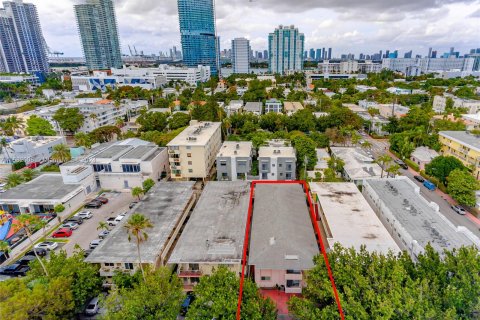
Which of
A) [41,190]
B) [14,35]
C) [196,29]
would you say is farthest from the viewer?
[14,35]

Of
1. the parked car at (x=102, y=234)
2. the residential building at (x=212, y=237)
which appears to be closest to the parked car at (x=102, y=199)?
the parked car at (x=102, y=234)

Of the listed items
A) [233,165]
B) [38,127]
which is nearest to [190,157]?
[233,165]

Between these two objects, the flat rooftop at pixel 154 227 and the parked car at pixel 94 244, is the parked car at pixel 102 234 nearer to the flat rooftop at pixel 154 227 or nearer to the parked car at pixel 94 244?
the parked car at pixel 94 244

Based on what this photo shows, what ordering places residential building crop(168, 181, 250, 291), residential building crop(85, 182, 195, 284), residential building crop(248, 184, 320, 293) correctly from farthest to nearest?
residential building crop(85, 182, 195, 284)
residential building crop(168, 181, 250, 291)
residential building crop(248, 184, 320, 293)

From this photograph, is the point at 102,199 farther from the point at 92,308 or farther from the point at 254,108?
the point at 254,108

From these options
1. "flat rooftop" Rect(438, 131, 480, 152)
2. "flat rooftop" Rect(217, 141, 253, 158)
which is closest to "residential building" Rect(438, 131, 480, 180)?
"flat rooftop" Rect(438, 131, 480, 152)

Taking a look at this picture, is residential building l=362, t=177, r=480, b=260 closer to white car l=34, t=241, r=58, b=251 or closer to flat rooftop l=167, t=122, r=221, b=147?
flat rooftop l=167, t=122, r=221, b=147

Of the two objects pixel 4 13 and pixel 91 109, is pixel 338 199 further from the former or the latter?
pixel 4 13
